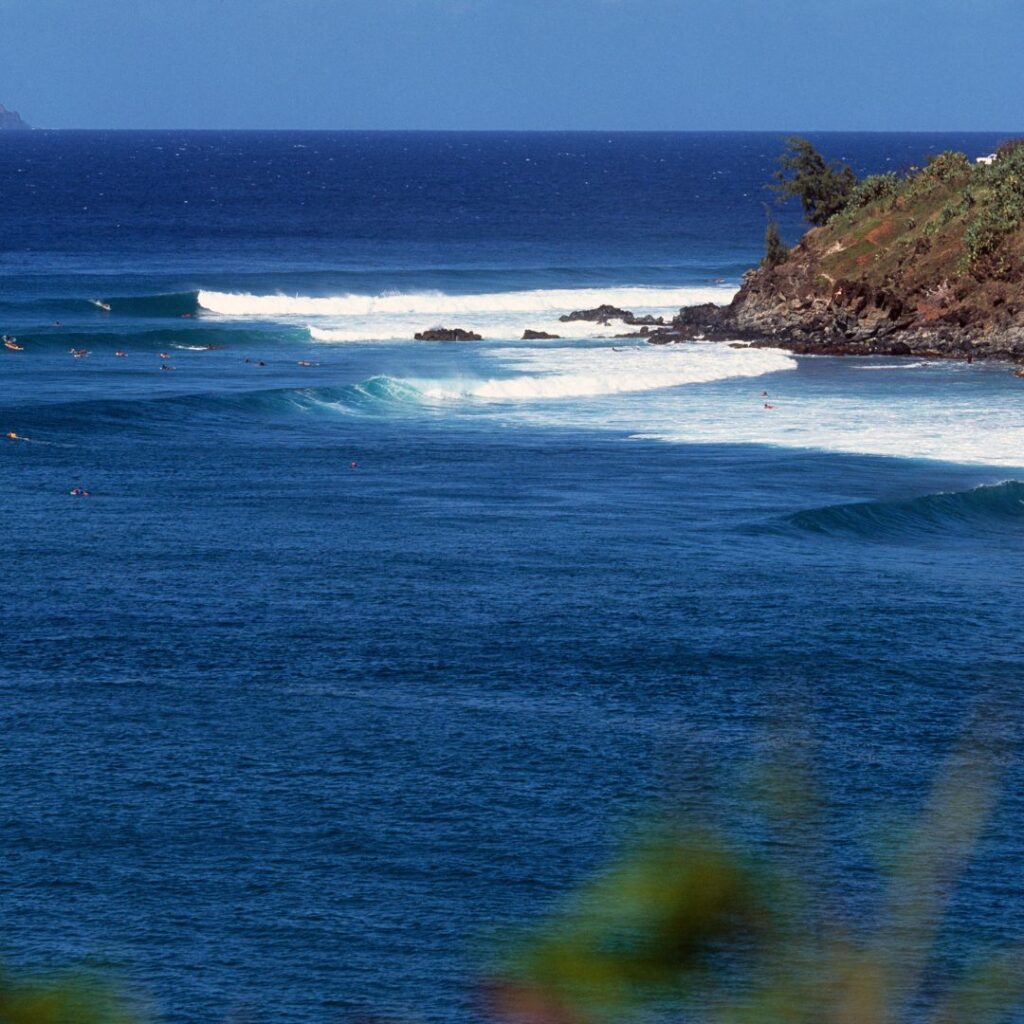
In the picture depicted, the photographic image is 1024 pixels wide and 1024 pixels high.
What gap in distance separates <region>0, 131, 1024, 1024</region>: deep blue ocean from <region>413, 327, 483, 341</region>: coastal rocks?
2.94 metres

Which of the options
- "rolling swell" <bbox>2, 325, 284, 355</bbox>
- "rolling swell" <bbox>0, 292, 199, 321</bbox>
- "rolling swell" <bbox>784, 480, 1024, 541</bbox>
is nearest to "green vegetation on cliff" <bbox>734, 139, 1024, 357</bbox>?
"rolling swell" <bbox>2, 325, 284, 355</bbox>

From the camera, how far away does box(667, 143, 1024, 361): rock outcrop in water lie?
78125mm

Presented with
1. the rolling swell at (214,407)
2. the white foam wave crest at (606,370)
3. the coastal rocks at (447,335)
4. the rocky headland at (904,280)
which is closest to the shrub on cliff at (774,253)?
the rocky headland at (904,280)

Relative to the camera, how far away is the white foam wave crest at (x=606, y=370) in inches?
2813

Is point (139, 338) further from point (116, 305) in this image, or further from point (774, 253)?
point (774, 253)

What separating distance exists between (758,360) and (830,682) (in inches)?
1738

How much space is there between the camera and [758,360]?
7681 cm

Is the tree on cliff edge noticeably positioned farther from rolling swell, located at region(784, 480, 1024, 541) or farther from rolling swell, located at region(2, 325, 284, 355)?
rolling swell, located at region(784, 480, 1024, 541)

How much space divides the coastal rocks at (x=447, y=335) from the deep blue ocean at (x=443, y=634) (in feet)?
9.65

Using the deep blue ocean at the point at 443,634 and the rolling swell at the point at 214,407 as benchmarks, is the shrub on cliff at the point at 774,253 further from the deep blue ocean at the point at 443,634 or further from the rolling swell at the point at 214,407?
the rolling swell at the point at 214,407

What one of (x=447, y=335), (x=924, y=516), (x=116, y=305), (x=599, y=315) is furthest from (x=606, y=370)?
(x=116, y=305)

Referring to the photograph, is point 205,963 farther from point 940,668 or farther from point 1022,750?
point 940,668

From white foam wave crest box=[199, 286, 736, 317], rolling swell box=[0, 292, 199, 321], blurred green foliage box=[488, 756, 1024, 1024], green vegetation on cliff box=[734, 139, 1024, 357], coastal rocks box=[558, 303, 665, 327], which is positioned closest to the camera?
blurred green foliage box=[488, 756, 1024, 1024]

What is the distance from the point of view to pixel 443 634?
37.1 meters
